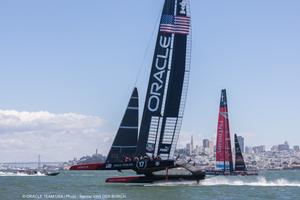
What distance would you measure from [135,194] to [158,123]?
7992 millimetres

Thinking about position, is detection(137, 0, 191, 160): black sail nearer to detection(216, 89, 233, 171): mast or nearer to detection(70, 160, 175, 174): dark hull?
detection(70, 160, 175, 174): dark hull

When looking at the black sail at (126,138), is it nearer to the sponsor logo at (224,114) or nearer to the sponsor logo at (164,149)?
the sponsor logo at (164,149)

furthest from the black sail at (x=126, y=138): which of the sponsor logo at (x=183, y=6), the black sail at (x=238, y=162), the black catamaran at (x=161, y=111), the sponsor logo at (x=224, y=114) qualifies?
the black sail at (x=238, y=162)

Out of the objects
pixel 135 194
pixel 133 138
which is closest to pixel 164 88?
pixel 133 138

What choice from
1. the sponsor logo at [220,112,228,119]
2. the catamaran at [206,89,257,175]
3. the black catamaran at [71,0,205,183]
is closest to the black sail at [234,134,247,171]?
the catamaran at [206,89,257,175]

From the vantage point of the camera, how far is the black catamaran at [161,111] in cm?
4084

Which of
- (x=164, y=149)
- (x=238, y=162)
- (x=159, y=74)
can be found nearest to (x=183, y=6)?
(x=159, y=74)

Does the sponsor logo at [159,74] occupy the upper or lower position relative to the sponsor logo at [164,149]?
upper

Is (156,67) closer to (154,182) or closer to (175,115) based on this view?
(175,115)

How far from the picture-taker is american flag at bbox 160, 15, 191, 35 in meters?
42.1

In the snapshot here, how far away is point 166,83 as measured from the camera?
41.9m

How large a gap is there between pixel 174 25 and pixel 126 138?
8.07m

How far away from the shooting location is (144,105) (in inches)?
1645

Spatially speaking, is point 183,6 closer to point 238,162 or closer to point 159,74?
point 159,74
